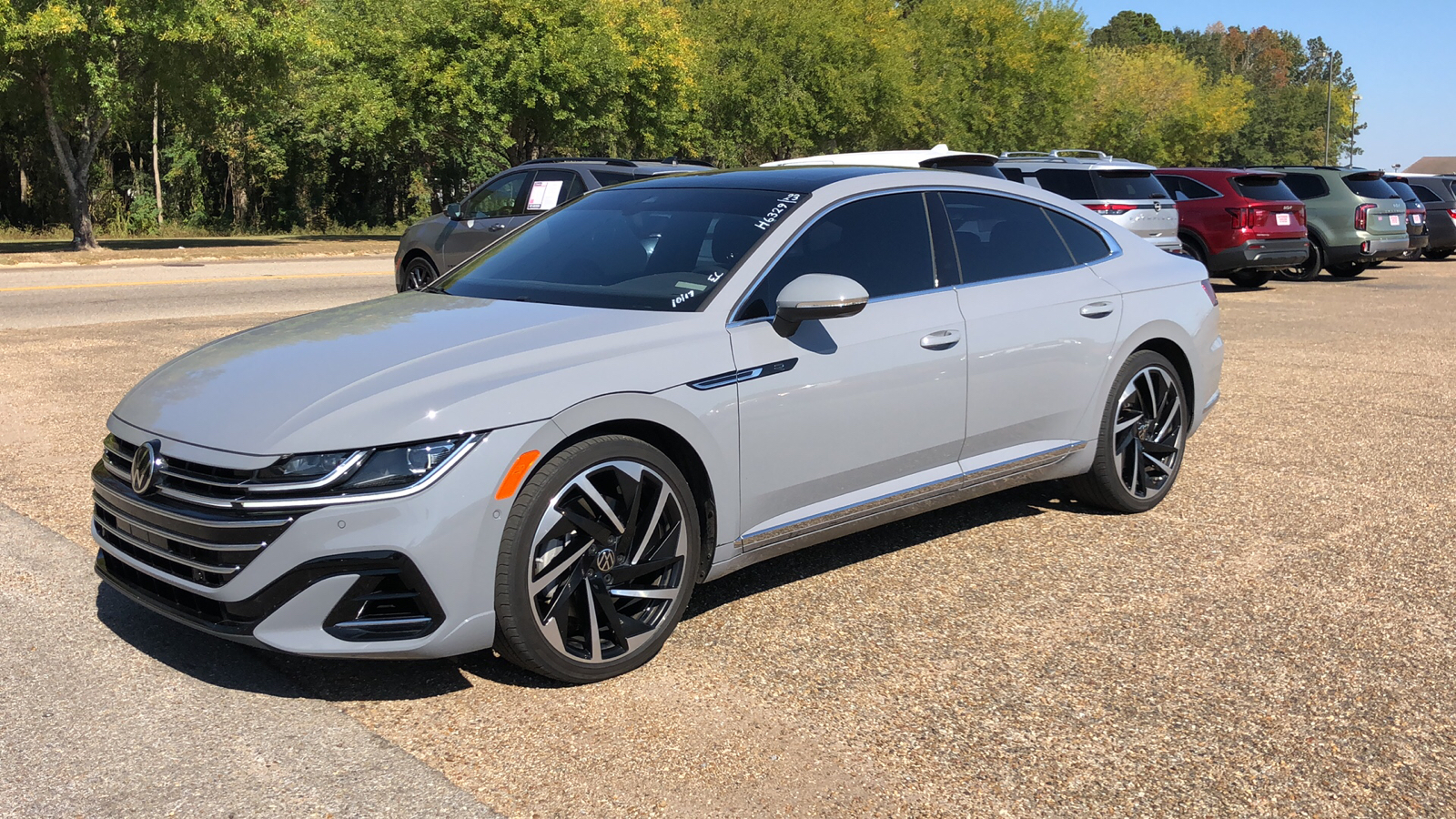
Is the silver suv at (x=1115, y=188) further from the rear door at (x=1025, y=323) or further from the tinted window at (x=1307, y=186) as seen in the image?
the rear door at (x=1025, y=323)

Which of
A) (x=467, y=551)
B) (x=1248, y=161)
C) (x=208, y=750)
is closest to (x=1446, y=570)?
(x=467, y=551)

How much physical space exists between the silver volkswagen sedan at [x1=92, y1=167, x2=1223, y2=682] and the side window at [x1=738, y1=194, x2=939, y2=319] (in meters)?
0.01

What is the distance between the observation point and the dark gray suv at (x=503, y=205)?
43.5 feet

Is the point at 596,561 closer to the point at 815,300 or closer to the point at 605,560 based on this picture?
the point at 605,560

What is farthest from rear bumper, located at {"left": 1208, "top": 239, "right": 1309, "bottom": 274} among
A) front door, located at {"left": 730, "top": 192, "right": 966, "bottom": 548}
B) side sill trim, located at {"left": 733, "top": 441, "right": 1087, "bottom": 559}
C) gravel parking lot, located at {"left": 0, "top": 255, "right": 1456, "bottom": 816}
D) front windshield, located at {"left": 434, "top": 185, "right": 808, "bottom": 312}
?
front windshield, located at {"left": 434, "top": 185, "right": 808, "bottom": 312}

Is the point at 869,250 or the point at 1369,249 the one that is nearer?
the point at 869,250

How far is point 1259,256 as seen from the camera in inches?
711

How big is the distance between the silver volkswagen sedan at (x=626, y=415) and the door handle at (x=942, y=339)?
0.01 metres

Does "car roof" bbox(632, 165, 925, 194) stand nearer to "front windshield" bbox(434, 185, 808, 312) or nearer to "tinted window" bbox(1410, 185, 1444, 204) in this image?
"front windshield" bbox(434, 185, 808, 312)

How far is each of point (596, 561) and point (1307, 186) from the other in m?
20.4

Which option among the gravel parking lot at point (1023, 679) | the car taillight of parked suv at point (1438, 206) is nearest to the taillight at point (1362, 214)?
the car taillight of parked suv at point (1438, 206)

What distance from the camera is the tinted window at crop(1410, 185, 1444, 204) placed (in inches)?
1080

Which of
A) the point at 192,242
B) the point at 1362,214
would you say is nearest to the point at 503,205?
the point at 1362,214

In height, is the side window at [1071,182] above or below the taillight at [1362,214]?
above
